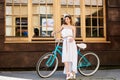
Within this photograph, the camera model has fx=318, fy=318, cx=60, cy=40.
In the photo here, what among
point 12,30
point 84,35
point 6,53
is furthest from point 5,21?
point 84,35

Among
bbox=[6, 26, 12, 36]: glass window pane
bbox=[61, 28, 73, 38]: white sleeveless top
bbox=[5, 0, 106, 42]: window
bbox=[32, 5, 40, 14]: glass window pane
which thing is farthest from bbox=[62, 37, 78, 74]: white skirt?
bbox=[6, 26, 12, 36]: glass window pane

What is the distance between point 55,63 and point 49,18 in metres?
2.52

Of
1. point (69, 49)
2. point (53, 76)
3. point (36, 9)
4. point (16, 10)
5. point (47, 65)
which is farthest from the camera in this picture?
point (36, 9)

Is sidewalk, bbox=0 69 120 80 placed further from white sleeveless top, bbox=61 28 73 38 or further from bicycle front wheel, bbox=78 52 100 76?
white sleeveless top, bbox=61 28 73 38

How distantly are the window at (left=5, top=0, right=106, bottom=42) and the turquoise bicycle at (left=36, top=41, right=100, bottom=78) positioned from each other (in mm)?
1687

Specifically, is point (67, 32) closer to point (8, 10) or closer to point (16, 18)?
point (16, 18)

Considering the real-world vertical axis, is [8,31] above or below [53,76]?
above

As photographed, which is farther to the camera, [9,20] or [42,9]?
[42,9]

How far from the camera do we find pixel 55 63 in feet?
→ 30.1

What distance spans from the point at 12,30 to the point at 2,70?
1409 millimetres

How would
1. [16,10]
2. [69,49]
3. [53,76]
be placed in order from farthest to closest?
1. [16,10]
2. [53,76]
3. [69,49]

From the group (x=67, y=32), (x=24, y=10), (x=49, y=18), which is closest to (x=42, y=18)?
(x=49, y=18)

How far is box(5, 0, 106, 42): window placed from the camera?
1101 centimetres

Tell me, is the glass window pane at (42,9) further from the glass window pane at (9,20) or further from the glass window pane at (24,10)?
the glass window pane at (9,20)
